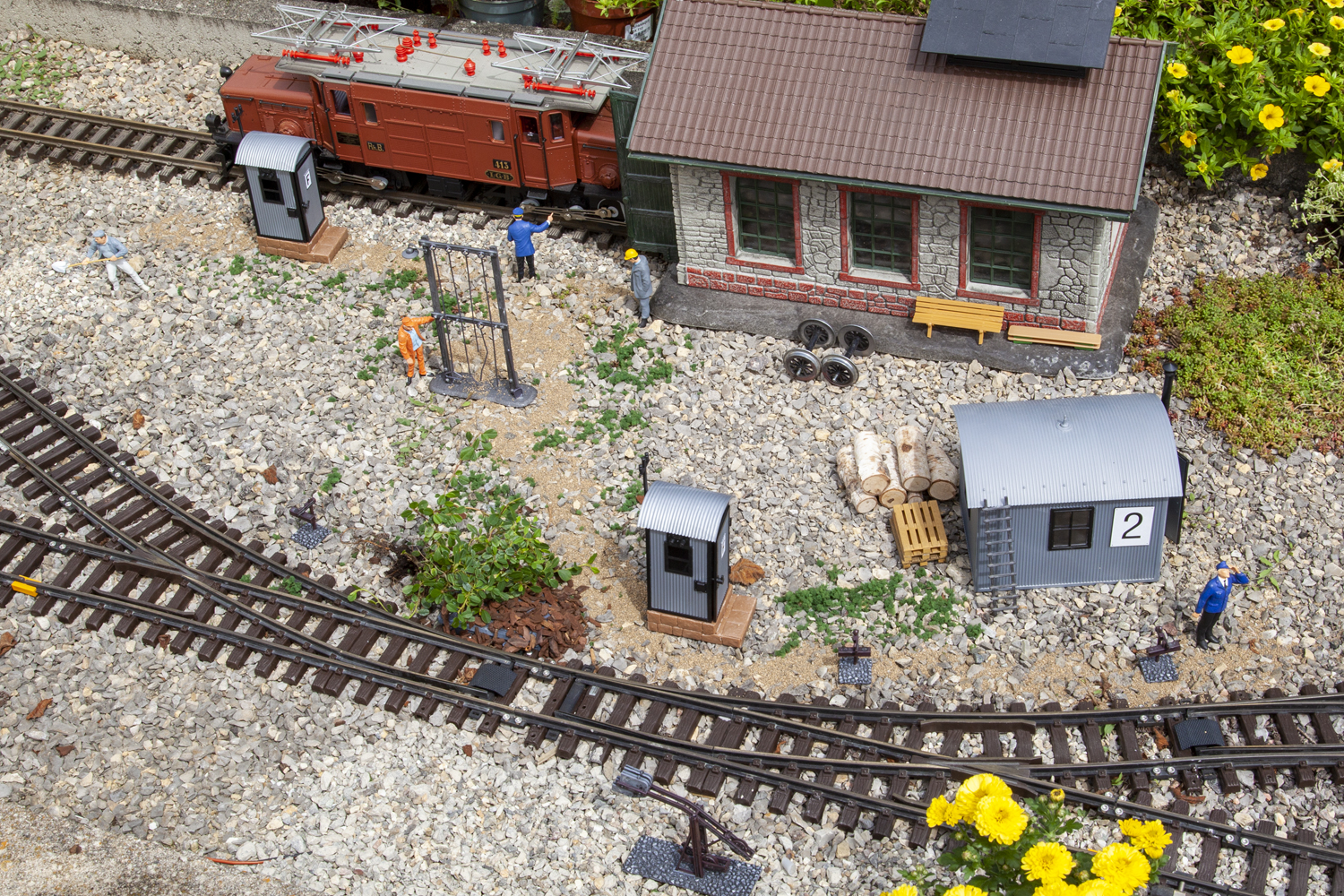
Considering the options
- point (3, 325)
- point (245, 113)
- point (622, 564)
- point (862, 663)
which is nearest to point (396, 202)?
point (245, 113)

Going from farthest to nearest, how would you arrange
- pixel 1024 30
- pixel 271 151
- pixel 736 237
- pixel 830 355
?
pixel 271 151
pixel 736 237
pixel 830 355
pixel 1024 30

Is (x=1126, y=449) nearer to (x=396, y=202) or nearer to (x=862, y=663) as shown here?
(x=862, y=663)

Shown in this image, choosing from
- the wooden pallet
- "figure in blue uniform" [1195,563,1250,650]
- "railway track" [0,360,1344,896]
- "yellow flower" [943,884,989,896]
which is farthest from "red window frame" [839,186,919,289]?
"yellow flower" [943,884,989,896]

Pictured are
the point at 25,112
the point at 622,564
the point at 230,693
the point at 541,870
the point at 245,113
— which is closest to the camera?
the point at 541,870

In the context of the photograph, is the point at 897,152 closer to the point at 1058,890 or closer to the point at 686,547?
the point at 686,547

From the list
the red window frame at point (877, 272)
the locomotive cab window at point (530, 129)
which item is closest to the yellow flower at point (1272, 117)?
the red window frame at point (877, 272)

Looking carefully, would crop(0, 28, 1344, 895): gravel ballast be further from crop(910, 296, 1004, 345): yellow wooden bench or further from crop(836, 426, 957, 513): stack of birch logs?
crop(910, 296, 1004, 345): yellow wooden bench

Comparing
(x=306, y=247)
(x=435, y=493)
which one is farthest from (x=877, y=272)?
(x=306, y=247)
